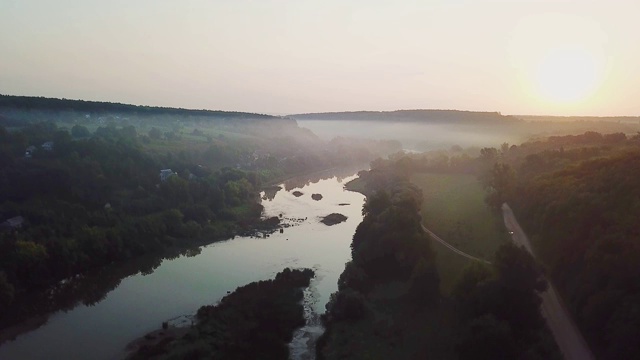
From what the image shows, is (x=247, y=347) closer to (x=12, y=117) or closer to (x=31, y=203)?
(x=31, y=203)

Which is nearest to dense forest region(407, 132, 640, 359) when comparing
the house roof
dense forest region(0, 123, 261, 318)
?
dense forest region(0, 123, 261, 318)

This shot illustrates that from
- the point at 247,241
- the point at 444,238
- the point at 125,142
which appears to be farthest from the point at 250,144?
the point at 444,238

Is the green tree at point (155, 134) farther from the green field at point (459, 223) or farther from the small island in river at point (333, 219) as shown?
the green field at point (459, 223)

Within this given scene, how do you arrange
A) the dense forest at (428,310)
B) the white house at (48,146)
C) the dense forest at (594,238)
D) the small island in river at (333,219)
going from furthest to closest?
the white house at (48,146) → the small island in river at (333,219) → the dense forest at (428,310) → the dense forest at (594,238)

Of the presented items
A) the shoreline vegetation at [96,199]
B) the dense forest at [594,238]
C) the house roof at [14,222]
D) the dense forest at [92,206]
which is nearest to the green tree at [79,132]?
the shoreline vegetation at [96,199]

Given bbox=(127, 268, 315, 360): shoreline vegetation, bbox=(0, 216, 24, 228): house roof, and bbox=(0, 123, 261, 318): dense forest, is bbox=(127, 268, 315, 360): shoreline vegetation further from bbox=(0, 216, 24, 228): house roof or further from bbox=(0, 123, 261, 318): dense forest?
bbox=(0, 216, 24, 228): house roof
